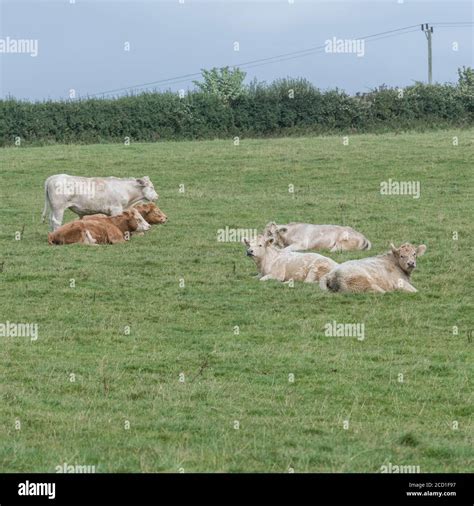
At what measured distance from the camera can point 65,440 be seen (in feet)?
33.3

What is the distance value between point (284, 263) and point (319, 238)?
9.83 feet

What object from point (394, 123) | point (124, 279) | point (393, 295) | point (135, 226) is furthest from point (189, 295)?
point (394, 123)

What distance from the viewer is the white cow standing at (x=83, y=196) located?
25.5m

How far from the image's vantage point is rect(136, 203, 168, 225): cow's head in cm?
2562

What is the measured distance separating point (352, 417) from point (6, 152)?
3454 centimetres

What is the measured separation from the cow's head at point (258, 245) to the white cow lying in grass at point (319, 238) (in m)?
2.22

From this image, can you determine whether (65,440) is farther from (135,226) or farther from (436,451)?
(135,226)

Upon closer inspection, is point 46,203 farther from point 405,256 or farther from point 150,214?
point 405,256

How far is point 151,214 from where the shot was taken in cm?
2572
